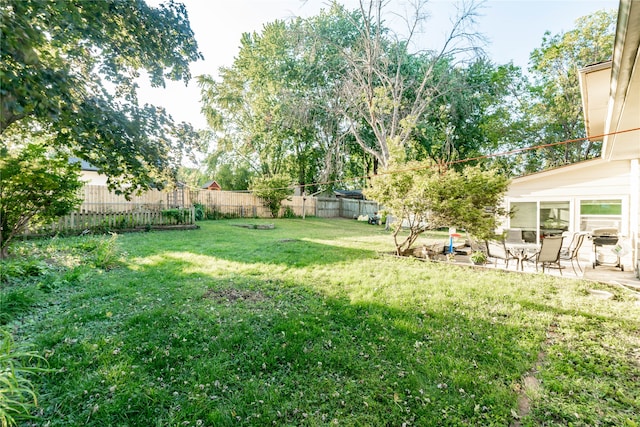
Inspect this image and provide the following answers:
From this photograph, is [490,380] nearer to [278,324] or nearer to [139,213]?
[278,324]

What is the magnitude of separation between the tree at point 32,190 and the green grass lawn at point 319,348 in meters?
1.01

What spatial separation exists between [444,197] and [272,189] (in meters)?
14.1

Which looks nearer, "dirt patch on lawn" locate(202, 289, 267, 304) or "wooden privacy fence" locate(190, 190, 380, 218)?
"dirt patch on lawn" locate(202, 289, 267, 304)

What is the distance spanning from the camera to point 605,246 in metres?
7.18

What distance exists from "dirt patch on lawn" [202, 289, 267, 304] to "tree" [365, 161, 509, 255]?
4406 mm

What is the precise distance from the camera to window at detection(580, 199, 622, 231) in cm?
768

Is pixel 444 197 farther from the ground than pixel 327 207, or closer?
farther from the ground

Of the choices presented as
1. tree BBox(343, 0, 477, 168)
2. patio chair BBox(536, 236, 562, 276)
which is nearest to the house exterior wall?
patio chair BBox(536, 236, 562, 276)

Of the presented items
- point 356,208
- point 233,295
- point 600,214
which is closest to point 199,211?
point 233,295

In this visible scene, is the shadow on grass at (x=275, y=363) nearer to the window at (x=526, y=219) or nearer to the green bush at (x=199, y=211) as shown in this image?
the window at (x=526, y=219)

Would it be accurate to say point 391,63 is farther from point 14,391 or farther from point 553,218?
point 14,391

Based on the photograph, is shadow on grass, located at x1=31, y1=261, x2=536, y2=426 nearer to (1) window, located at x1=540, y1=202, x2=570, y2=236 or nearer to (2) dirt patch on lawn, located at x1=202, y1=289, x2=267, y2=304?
(2) dirt patch on lawn, located at x1=202, y1=289, x2=267, y2=304

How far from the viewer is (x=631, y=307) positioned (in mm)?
4086

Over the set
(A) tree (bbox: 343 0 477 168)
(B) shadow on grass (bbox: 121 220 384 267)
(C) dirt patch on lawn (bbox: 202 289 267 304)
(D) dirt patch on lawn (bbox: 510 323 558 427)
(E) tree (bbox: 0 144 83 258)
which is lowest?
(D) dirt patch on lawn (bbox: 510 323 558 427)
